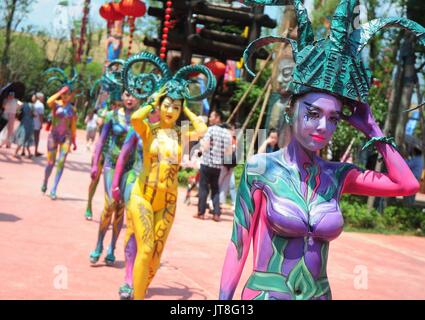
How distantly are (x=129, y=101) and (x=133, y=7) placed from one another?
26.1 ft

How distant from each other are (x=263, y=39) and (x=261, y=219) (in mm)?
1001

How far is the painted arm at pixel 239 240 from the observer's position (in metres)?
3.43

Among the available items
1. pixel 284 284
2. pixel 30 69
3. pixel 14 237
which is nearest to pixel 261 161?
pixel 284 284

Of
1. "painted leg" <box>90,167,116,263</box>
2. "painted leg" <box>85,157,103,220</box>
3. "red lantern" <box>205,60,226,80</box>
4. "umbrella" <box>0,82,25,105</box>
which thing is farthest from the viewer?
"red lantern" <box>205,60,226,80</box>

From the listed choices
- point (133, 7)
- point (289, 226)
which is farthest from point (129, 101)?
point (133, 7)

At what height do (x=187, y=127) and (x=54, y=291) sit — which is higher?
(x=187, y=127)

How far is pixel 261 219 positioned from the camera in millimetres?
3504

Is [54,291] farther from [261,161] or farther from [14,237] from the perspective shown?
[261,161]

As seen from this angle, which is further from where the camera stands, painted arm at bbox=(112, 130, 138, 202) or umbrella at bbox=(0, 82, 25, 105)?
umbrella at bbox=(0, 82, 25, 105)

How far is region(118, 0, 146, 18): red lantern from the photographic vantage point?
15.7 meters

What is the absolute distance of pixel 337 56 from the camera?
345 cm

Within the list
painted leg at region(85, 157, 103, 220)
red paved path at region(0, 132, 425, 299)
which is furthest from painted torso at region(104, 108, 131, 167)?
red paved path at region(0, 132, 425, 299)

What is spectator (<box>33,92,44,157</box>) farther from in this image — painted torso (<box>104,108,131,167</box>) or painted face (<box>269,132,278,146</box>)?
painted torso (<box>104,108,131,167</box>)
